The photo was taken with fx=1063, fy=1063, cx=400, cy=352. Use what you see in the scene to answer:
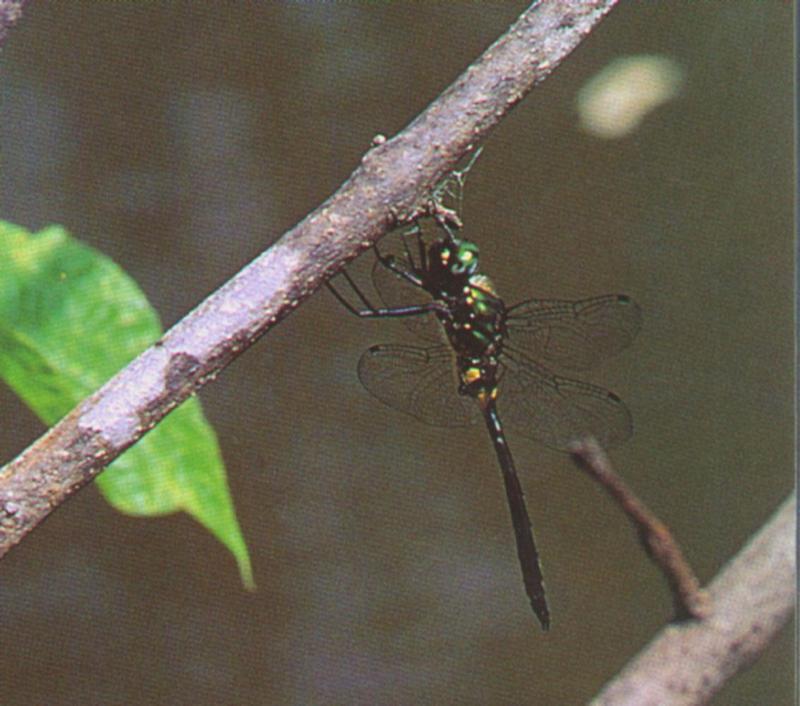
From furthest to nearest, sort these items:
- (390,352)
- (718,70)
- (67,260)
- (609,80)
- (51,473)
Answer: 1. (718,70)
2. (609,80)
3. (390,352)
4. (67,260)
5. (51,473)

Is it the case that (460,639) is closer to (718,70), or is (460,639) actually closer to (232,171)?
(232,171)

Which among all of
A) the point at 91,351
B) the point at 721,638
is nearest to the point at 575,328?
the point at 721,638

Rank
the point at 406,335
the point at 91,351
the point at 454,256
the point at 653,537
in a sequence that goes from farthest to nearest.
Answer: the point at 406,335 < the point at 653,537 < the point at 454,256 < the point at 91,351

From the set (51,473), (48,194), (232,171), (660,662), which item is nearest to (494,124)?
(51,473)

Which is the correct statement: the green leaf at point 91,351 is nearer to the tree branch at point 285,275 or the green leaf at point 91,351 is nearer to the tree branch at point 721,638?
the tree branch at point 285,275

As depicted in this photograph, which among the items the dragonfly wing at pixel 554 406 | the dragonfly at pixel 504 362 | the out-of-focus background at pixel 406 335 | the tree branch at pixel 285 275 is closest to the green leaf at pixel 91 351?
the tree branch at pixel 285 275

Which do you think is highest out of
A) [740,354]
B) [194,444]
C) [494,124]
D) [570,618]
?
[494,124]

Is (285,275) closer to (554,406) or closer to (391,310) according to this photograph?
(391,310)
